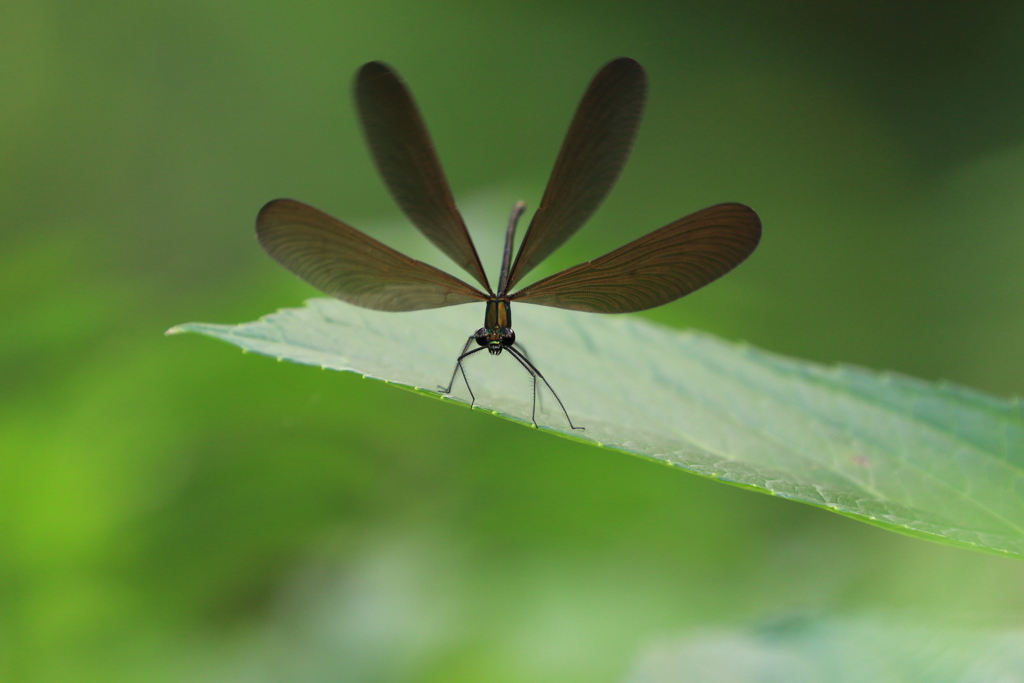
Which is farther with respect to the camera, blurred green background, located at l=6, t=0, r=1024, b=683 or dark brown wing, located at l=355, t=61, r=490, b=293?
blurred green background, located at l=6, t=0, r=1024, b=683

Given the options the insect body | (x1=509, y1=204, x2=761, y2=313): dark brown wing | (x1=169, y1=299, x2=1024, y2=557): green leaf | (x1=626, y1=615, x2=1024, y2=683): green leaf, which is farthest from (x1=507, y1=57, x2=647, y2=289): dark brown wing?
(x1=626, y1=615, x2=1024, y2=683): green leaf

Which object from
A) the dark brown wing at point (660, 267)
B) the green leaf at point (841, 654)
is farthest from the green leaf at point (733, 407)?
the green leaf at point (841, 654)

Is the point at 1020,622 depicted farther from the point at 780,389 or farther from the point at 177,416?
the point at 177,416

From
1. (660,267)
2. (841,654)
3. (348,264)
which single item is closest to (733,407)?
(660,267)

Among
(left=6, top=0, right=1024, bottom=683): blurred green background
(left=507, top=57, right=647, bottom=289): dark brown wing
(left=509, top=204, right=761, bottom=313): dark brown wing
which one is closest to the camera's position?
(left=509, top=204, right=761, bottom=313): dark brown wing

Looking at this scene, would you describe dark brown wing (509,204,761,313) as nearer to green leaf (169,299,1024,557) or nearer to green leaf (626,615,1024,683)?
green leaf (169,299,1024,557)

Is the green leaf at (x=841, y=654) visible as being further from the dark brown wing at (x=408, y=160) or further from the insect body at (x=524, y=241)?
the dark brown wing at (x=408, y=160)

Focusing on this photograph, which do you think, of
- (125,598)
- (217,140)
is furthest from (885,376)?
(217,140)

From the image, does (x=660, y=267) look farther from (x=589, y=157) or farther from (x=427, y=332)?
(x=427, y=332)
